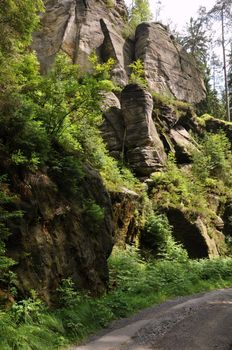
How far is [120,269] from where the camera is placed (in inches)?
587

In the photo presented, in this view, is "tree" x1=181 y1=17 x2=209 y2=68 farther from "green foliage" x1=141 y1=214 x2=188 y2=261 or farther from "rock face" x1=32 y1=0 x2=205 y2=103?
"green foliage" x1=141 y1=214 x2=188 y2=261

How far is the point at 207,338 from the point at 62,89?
9.47m

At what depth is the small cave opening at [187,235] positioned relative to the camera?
2078 cm

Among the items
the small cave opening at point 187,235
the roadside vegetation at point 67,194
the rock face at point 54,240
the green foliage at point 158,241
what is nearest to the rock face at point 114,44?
the roadside vegetation at point 67,194

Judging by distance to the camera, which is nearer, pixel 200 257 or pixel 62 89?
pixel 62 89

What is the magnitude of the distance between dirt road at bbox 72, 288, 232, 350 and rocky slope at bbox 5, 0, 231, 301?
6.70ft

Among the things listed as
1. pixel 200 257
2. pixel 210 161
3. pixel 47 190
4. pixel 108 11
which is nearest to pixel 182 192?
pixel 200 257

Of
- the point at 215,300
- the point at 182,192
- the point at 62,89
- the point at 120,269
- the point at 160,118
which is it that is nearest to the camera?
the point at 215,300

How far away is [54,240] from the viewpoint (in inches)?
425

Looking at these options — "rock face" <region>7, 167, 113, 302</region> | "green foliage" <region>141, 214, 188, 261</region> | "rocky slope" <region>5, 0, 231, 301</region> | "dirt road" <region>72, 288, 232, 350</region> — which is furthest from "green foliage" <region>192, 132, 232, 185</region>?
"dirt road" <region>72, 288, 232, 350</region>

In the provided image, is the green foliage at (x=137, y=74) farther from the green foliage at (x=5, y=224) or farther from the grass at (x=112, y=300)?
the green foliage at (x=5, y=224)

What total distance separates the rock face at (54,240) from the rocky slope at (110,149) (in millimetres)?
29

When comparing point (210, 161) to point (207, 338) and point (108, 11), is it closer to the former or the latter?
point (108, 11)

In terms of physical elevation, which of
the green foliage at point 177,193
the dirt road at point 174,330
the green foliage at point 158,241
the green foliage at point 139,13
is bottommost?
the dirt road at point 174,330
